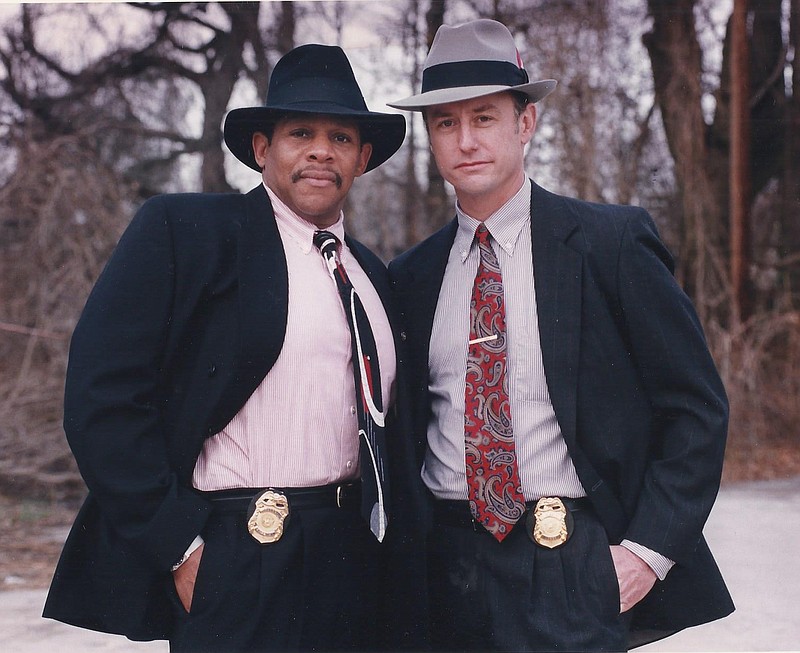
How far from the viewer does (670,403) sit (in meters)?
2.18

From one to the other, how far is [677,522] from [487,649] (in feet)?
1.86

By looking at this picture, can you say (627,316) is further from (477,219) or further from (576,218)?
(477,219)

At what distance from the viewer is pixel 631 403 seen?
7.32ft

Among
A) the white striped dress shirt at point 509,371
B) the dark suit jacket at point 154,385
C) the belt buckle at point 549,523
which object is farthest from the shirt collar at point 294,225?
the belt buckle at point 549,523

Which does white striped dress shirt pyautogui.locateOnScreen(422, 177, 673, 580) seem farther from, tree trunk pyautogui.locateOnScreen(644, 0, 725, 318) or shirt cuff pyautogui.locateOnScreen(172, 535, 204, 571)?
tree trunk pyautogui.locateOnScreen(644, 0, 725, 318)

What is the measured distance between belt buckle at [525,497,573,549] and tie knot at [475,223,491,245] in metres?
0.69

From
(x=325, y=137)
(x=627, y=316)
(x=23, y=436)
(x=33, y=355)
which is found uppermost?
(x=325, y=137)

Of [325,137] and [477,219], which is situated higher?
[325,137]

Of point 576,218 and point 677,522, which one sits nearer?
point 677,522

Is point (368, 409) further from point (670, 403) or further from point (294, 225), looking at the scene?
Result: point (670, 403)

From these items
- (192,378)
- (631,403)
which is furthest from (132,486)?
(631,403)

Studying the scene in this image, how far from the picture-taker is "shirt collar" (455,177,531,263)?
2376 millimetres

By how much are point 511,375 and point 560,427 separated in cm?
18

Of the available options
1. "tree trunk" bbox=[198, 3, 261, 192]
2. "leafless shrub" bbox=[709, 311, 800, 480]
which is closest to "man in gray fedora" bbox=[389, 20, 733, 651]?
"tree trunk" bbox=[198, 3, 261, 192]
